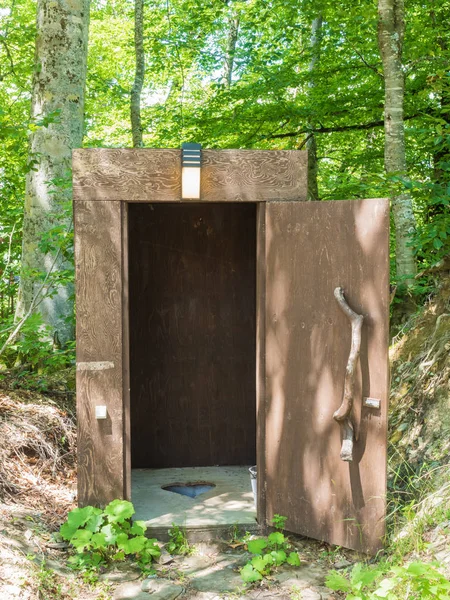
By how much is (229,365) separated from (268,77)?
4375mm

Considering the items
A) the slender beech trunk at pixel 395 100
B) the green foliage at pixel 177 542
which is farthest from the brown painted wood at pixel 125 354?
the slender beech trunk at pixel 395 100

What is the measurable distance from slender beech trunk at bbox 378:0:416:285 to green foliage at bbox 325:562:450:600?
325 cm

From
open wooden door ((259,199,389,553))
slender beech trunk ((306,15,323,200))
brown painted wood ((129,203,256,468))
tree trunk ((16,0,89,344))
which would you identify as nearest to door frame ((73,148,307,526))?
open wooden door ((259,199,389,553))

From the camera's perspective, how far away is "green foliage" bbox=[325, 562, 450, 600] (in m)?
2.30

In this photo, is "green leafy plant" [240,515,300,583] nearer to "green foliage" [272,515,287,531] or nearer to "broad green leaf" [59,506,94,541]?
"green foliage" [272,515,287,531]

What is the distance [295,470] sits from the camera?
338cm

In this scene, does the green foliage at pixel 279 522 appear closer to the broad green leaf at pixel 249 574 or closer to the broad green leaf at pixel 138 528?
the broad green leaf at pixel 249 574

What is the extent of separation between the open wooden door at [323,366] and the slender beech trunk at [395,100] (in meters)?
2.36

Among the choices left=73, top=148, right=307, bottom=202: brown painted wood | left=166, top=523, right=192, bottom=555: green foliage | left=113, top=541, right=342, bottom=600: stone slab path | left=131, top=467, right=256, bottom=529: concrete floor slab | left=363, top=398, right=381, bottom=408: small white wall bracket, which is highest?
left=73, top=148, right=307, bottom=202: brown painted wood

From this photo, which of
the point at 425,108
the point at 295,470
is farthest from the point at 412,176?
the point at 295,470

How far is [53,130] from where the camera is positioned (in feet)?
17.1

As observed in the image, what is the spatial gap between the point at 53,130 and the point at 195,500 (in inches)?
130

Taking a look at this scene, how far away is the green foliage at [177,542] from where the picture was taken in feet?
11.2

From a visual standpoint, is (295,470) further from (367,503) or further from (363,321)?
(363,321)
